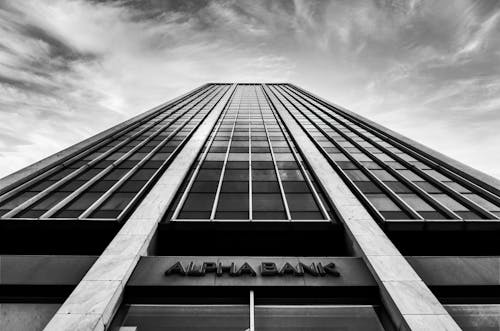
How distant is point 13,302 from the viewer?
7.68 meters

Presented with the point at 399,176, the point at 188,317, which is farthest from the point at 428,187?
the point at 188,317

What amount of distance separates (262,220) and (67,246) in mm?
9128

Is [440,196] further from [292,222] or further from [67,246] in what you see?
[67,246]

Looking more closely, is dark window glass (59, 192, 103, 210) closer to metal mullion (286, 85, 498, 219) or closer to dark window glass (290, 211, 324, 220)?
dark window glass (290, 211, 324, 220)

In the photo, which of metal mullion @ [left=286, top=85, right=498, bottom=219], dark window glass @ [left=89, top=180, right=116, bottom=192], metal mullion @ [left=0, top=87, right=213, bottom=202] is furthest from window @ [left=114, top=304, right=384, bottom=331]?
metal mullion @ [left=0, top=87, right=213, bottom=202]

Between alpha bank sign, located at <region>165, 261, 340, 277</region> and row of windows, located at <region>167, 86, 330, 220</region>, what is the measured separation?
109 inches

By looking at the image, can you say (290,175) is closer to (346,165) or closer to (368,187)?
(346,165)

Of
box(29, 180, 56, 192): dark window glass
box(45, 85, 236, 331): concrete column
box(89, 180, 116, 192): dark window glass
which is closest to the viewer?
box(45, 85, 236, 331): concrete column

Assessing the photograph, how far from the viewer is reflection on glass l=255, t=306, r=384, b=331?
683 cm

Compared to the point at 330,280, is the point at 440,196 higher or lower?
higher

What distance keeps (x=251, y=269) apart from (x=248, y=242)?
2.35m

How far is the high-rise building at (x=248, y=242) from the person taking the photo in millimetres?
7059

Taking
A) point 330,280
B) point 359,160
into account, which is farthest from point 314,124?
point 330,280

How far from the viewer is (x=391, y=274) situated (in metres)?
7.38
